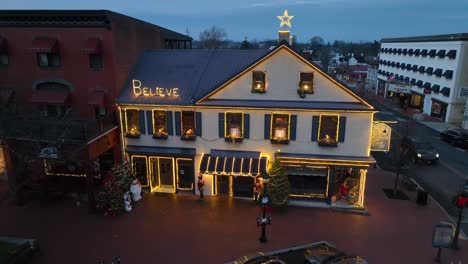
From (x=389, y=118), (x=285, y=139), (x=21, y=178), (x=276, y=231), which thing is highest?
(x=389, y=118)

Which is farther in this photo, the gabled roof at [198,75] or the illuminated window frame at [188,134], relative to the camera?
the illuminated window frame at [188,134]

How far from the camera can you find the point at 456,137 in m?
33.1

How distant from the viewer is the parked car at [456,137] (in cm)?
3249

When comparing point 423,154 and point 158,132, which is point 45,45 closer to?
point 158,132

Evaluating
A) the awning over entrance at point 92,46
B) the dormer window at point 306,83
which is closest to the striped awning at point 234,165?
the dormer window at point 306,83

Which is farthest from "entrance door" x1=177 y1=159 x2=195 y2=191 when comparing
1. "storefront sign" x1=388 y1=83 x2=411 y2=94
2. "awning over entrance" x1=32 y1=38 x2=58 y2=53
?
"storefront sign" x1=388 y1=83 x2=411 y2=94

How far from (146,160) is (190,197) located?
3.96m

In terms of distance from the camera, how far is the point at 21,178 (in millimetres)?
17844

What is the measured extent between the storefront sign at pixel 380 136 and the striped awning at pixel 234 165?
269 inches

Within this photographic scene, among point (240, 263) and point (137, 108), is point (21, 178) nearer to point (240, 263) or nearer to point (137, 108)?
point (137, 108)

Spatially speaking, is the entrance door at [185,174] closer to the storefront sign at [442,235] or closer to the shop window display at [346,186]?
the shop window display at [346,186]

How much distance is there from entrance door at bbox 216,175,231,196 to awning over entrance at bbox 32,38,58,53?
44.5ft

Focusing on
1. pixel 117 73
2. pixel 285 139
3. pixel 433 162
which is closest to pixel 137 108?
pixel 117 73

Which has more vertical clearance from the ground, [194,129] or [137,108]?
[137,108]
